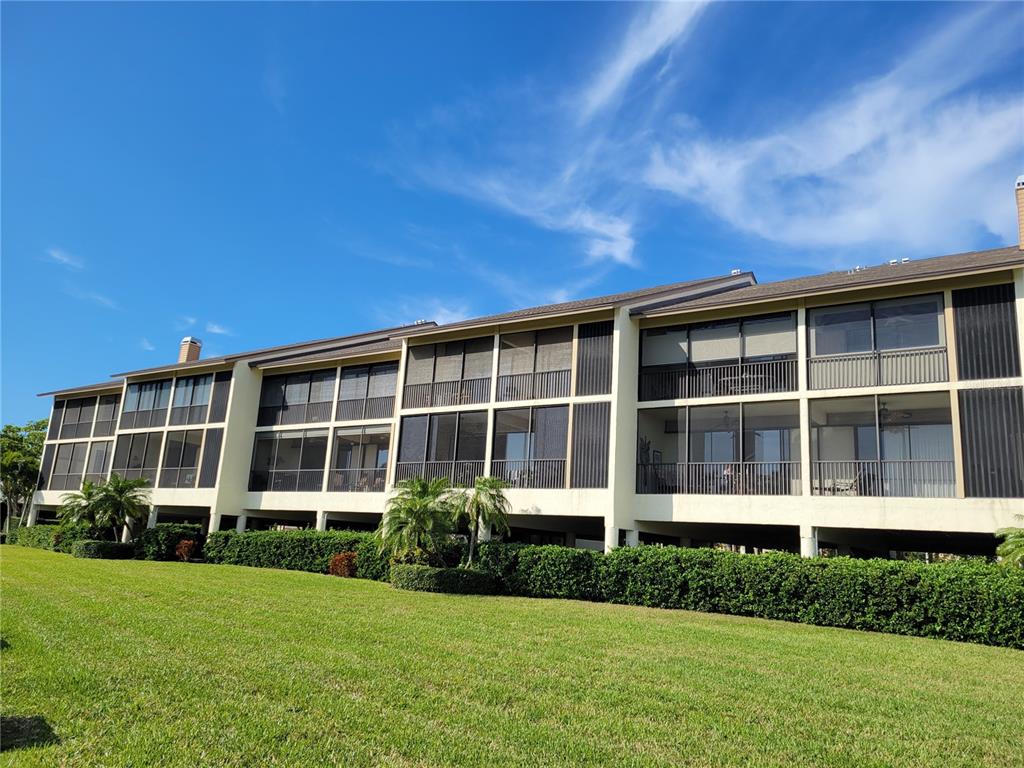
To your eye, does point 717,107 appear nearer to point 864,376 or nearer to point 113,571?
point 864,376

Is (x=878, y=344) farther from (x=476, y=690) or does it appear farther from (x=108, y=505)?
(x=108, y=505)

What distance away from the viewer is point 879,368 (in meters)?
18.3

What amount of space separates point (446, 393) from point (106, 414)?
25327mm

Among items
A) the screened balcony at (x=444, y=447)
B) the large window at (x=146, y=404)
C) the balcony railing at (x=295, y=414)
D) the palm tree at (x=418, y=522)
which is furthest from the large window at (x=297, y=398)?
the palm tree at (x=418, y=522)

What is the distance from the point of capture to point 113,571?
20406 mm

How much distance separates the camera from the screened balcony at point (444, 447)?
2348cm

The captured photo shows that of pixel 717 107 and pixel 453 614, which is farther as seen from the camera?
pixel 717 107

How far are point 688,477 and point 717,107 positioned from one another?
959cm

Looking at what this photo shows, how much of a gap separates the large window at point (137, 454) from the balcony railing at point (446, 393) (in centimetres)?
1504

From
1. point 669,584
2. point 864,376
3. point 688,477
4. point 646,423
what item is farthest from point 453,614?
point 864,376

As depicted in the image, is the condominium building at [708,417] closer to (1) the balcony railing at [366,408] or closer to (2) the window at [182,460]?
(1) the balcony railing at [366,408]

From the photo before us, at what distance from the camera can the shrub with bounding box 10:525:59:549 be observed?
106 ft

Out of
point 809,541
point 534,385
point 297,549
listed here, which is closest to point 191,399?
point 297,549

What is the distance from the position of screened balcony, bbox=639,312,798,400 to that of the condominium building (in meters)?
0.05
